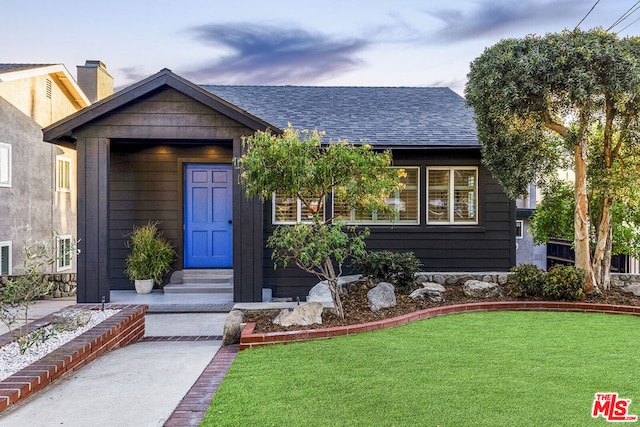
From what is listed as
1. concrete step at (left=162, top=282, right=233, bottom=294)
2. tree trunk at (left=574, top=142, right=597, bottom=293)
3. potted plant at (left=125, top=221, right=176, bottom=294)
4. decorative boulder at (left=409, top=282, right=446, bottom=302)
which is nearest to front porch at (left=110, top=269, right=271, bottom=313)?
concrete step at (left=162, top=282, right=233, bottom=294)

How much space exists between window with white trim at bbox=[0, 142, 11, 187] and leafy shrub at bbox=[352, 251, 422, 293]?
816cm

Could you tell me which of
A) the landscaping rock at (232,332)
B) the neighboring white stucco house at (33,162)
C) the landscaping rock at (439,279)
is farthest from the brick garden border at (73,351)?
the landscaping rock at (439,279)

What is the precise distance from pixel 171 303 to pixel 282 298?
2.00 m

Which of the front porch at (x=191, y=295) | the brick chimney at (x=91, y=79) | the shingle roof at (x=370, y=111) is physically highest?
the brick chimney at (x=91, y=79)

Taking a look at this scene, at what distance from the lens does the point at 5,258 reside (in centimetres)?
957

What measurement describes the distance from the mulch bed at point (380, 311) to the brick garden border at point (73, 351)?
4.50 ft

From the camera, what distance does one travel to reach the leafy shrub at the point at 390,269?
6.68 meters

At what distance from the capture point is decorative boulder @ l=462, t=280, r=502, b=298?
21.4 feet

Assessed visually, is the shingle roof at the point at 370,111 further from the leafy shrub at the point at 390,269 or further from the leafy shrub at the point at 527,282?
the leafy shrub at the point at 527,282

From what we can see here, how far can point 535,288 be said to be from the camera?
627cm

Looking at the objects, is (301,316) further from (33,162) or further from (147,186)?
(33,162)

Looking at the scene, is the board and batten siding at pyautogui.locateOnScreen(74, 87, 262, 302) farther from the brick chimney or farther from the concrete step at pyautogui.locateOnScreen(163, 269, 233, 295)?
the brick chimney

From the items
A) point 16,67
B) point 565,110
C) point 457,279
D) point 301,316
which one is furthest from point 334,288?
point 16,67

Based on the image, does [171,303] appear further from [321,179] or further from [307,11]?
[307,11]
